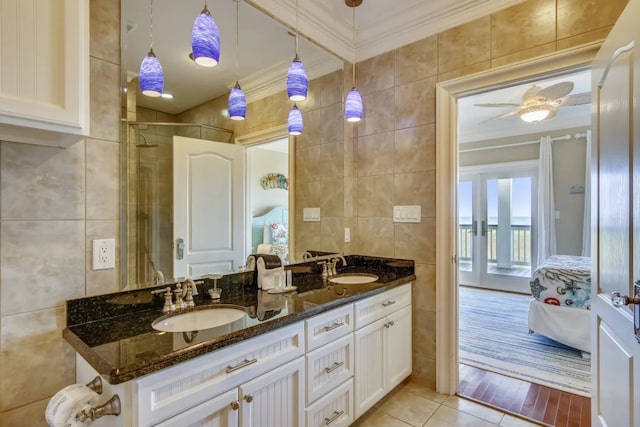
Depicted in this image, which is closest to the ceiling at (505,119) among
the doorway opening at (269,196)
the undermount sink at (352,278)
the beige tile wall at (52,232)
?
the undermount sink at (352,278)

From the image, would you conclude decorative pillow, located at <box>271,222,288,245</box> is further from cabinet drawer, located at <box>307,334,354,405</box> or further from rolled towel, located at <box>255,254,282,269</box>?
cabinet drawer, located at <box>307,334,354,405</box>

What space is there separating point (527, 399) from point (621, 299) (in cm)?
137

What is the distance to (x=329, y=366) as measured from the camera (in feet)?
5.23

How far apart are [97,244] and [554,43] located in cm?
258

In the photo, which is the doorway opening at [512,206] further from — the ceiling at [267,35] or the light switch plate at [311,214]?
the light switch plate at [311,214]

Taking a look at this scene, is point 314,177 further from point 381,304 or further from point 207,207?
point 381,304

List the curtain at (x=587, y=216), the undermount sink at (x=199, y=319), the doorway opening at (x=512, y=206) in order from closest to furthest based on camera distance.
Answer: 1. the undermount sink at (x=199, y=319)
2. the doorway opening at (x=512, y=206)
3. the curtain at (x=587, y=216)

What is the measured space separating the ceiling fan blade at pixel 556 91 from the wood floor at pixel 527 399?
2.41 m

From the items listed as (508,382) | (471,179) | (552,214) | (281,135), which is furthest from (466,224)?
(281,135)

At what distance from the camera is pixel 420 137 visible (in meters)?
2.31

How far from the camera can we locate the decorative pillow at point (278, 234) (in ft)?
6.94

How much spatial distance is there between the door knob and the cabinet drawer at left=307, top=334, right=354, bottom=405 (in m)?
1.16

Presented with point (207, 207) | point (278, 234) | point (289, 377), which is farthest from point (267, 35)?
point (289, 377)

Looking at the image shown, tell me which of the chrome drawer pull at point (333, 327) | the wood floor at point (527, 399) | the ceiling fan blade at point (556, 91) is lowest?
the wood floor at point (527, 399)
